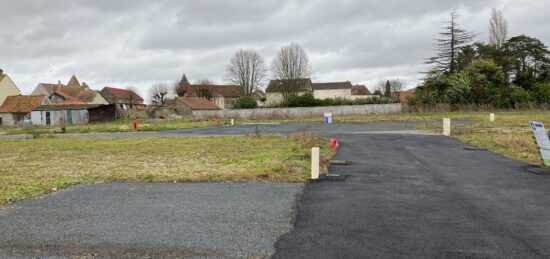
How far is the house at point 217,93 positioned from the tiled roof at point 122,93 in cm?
1473

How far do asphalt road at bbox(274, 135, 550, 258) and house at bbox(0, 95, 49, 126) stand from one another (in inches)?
2659

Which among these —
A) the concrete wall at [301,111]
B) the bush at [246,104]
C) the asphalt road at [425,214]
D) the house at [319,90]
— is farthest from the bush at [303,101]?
the asphalt road at [425,214]

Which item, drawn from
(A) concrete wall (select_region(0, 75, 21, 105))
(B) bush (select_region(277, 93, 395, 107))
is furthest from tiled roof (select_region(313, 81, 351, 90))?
(A) concrete wall (select_region(0, 75, 21, 105))

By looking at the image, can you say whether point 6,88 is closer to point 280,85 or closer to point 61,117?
point 61,117

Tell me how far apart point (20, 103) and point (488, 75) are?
65.2 meters

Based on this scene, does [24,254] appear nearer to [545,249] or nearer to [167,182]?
[167,182]

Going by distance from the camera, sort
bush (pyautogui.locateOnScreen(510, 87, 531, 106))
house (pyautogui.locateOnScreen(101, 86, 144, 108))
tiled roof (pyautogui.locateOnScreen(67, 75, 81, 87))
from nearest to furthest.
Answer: bush (pyautogui.locateOnScreen(510, 87, 531, 106))
house (pyautogui.locateOnScreen(101, 86, 144, 108))
tiled roof (pyautogui.locateOnScreen(67, 75, 81, 87))

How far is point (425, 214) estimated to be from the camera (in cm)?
675

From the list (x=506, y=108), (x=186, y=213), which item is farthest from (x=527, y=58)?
(x=186, y=213)

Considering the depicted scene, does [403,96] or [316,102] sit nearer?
[316,102]

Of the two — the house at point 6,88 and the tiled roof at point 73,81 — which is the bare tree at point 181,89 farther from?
the house at point 6,88

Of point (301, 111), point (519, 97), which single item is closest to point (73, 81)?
point (301, 111)

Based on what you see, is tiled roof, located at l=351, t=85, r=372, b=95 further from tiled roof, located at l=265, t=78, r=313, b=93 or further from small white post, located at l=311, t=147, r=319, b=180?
small white post, located at l=311, t=147, r=319, b=180

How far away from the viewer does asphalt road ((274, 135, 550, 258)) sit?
16.9ft
